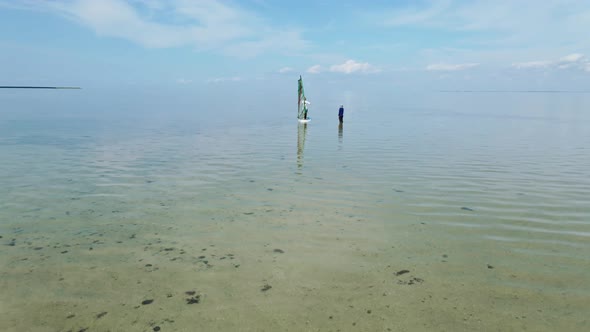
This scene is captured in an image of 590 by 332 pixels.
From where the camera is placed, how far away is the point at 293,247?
9820 mm

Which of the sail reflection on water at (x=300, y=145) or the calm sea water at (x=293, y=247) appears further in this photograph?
the sail reflection on water at (x=300, y=145)

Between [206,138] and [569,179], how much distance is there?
27843mm

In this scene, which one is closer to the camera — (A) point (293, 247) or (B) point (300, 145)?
(A) point (293, 247)

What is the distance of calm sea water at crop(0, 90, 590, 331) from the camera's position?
6789 mm

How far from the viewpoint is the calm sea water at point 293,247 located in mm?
6789

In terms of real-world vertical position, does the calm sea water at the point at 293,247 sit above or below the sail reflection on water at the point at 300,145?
below

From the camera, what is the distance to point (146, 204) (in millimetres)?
13664

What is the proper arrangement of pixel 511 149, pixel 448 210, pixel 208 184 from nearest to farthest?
pixel 448 210, pixel 208 184, pixel 511 149

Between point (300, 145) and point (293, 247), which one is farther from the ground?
point (300, 145)

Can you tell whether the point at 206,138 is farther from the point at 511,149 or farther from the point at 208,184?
the point at 511,149

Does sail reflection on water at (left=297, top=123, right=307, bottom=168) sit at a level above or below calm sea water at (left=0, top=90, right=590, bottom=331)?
above

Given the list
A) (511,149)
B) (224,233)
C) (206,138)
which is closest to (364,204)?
(224,233)

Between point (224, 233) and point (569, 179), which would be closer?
point (224, 233)

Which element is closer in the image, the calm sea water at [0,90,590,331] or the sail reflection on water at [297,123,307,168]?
the calm sea water at [0,90,590,331]
